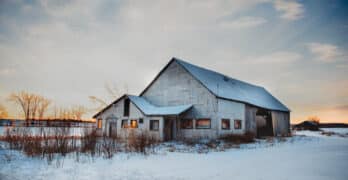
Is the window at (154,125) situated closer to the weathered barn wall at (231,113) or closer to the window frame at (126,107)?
the window frame at (126,107)

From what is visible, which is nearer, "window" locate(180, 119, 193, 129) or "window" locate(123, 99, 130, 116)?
"window" locate(180, 119, 193, 129)

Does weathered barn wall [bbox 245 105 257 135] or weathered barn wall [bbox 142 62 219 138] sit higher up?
weathered barn wall [bbox 142 62 219 138]

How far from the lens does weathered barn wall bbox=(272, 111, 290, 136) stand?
29895mm

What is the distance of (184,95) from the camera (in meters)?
22.9

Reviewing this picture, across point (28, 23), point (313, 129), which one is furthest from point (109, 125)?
point (313, 129)

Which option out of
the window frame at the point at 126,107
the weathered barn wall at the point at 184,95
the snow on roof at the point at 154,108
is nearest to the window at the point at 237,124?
the weathered barn wall at the point at 184,95

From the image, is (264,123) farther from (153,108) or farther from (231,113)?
(153,108)

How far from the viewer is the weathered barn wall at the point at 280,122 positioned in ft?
98.1

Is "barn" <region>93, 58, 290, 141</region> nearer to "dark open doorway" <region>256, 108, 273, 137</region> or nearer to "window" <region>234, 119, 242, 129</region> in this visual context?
"window" <region>234, 119, 242, 129</region>

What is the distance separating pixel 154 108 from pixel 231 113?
27.5 feet

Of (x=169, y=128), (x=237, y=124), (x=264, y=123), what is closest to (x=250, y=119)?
(x=237, y=124)

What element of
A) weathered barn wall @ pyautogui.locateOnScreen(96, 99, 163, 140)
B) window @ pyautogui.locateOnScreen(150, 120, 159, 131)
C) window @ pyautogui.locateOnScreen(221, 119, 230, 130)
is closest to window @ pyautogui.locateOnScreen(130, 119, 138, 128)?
weathered barn wall @ pyautogui.locateOnScreen(96, 99, 163, 140)

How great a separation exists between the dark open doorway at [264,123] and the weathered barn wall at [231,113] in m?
4.57

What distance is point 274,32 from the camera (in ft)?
52.9
